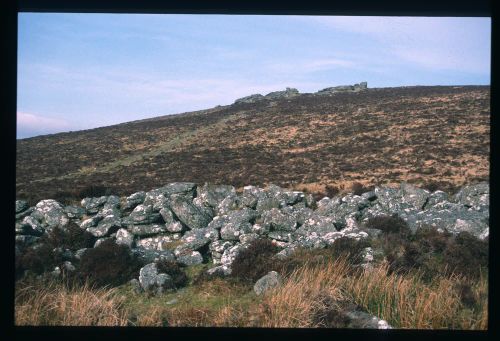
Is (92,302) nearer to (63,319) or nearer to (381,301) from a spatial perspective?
(63,319)

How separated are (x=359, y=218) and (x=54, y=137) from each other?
126ft

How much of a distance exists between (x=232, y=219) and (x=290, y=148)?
20.4m

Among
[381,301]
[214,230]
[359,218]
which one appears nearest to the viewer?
[381,301]

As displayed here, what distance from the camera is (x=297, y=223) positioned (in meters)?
12.0

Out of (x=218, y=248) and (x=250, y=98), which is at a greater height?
(x=250, y=98)

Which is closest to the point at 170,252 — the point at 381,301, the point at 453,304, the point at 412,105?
the point at 381,301

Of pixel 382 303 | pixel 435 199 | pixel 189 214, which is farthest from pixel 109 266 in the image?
pixel 435 199

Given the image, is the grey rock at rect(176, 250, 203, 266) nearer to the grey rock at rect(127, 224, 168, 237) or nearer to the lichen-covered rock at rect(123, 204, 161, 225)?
the grey rock at rect(127, 224, 168, 237)

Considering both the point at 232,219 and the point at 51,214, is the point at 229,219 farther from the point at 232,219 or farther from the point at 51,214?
the point at 51,214

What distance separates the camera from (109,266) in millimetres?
8891

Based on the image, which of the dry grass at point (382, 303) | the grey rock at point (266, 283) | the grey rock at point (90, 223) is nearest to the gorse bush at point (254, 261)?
the grey rock at point (266, 283)

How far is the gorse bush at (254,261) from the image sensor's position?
8258 millimetres

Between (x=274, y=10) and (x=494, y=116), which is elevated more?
(x=274, y=10)

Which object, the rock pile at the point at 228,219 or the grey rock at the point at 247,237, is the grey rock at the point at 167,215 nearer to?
the rock pile at the point at 228,219
